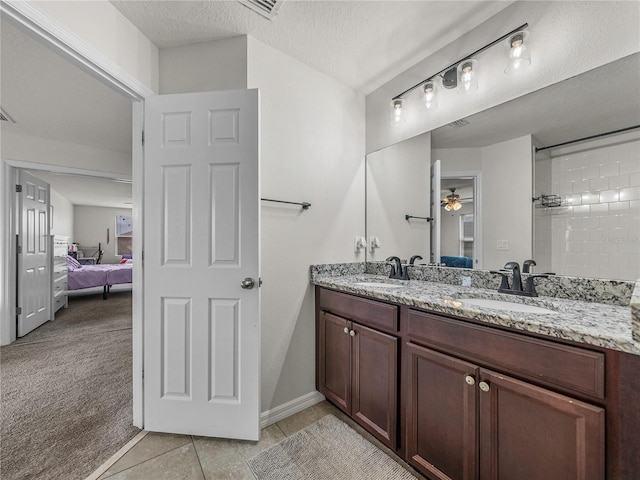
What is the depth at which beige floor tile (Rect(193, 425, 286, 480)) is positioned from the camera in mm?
1401

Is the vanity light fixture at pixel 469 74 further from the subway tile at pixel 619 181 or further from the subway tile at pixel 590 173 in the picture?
the subway tile at pixel 619 181

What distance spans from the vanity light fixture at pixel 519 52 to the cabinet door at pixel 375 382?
1.63 m

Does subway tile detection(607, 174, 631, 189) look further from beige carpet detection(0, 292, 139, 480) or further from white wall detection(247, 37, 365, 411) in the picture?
beige carpet detection(0, 292, 139, 480)

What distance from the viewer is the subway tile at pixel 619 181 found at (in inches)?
48.1

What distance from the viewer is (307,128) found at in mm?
2043

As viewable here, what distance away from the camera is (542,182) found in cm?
148

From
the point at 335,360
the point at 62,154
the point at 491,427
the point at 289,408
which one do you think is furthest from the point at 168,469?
the point at 62,154

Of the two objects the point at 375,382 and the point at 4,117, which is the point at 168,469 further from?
the point at 4,117

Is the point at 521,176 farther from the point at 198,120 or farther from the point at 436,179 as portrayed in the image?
the point at 198,120

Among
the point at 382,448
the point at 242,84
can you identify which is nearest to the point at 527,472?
the point at 382,448

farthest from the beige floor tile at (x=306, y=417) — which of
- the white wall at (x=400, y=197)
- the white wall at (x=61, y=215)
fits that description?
the white wall at (x=61, y=215)

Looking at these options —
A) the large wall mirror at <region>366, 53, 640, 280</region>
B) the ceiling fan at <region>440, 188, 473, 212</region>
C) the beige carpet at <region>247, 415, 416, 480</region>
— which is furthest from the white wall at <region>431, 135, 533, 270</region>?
the beige carpet at <region>247, 415, 416, 480</region>

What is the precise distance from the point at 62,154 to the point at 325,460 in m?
4.56

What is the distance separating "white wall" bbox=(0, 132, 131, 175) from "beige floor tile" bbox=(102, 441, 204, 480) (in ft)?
12.5
